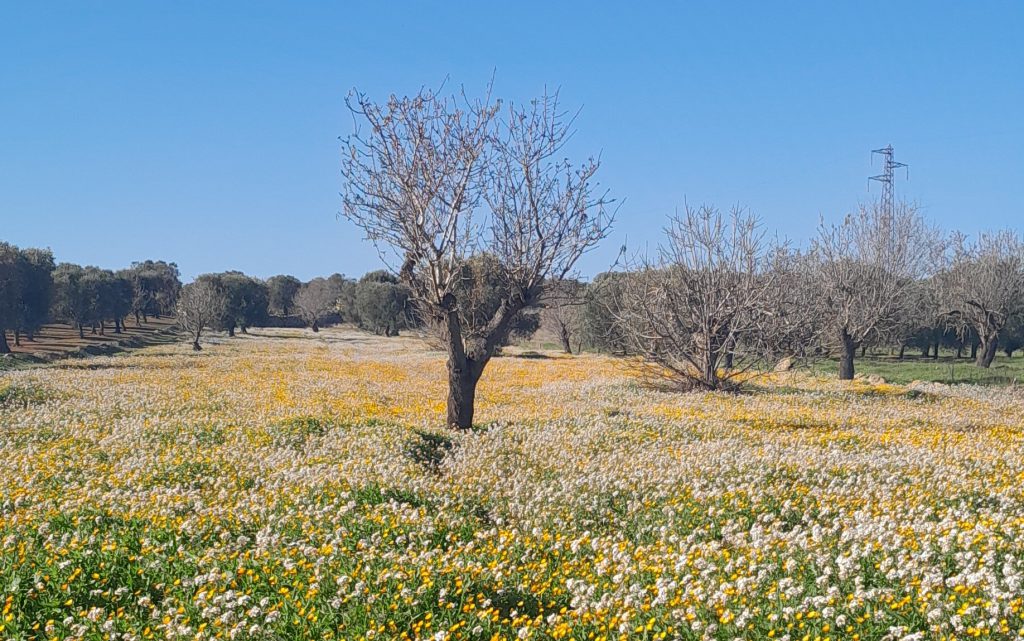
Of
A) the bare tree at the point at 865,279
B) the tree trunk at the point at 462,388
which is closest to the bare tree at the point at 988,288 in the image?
the bare tree at the point at 865,279

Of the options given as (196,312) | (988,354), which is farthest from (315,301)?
(988,354)

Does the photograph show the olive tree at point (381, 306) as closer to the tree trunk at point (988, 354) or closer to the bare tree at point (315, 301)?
the bare tree at point (315, 301)

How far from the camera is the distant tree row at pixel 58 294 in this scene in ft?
186

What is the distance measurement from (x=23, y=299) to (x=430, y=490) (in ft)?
204

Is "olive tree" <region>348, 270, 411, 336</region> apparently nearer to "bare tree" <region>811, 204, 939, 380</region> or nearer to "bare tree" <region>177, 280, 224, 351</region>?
"bare tree" <region>177, 280, 224, 351</region>

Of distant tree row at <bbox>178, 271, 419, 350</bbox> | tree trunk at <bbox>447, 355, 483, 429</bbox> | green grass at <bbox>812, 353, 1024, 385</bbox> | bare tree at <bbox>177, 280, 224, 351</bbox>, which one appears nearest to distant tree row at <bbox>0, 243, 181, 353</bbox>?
distant tree row at <bbox>178, 271, 419, 350</bbox>

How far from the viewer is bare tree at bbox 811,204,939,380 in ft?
122

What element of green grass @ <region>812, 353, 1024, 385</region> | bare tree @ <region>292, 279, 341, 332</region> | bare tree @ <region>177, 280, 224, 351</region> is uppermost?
bare tree @ <region>292, 279, 341, 332</region>

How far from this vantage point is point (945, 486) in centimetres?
1093

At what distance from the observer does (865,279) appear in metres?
37.8

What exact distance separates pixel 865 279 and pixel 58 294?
68122 mm

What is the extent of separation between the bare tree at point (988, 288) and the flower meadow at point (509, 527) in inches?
1405

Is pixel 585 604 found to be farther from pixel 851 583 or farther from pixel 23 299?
pixel 23 299

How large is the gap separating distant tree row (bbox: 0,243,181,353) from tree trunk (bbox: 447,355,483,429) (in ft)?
155
